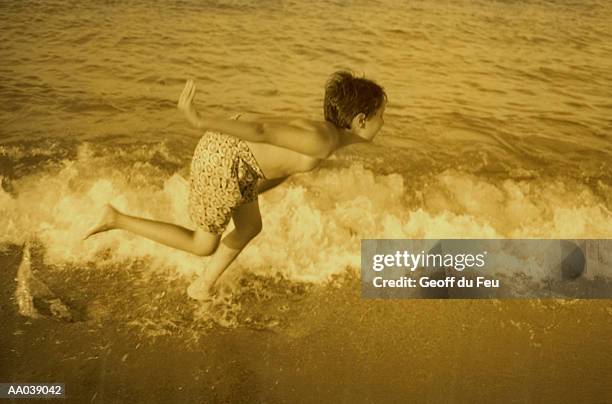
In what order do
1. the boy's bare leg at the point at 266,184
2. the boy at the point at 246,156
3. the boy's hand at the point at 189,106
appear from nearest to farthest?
the boy's hand at the point at 189,106 < the boy at the point at 246,156 < the boy's bare leg at the point at 266,184

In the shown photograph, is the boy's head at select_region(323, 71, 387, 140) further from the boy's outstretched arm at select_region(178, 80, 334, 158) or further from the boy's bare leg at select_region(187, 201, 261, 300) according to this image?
the boy's bare leg at select_region(187, 201, 261, 300)

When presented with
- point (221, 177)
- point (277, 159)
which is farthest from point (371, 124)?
point (221, 177)

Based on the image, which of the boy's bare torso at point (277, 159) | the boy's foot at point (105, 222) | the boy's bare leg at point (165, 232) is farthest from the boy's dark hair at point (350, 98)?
the boy's foot at point (105, 222)

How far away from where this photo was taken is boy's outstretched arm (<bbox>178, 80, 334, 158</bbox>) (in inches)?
68.3

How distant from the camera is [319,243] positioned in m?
3.04

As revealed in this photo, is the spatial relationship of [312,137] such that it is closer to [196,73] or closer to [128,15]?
[196,73]

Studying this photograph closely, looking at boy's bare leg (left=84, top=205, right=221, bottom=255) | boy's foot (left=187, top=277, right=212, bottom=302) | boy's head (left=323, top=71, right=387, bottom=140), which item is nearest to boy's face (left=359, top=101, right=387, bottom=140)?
boy's head (left=323, top=71, right=387, bottom=140)

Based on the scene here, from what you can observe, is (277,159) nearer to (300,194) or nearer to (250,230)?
(250,230)

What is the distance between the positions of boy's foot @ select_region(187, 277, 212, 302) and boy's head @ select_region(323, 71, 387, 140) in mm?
1070

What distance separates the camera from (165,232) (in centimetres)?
234

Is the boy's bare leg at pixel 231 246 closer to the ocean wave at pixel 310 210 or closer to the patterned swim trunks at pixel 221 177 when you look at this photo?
the patterned swim trunks at pixel 221 177

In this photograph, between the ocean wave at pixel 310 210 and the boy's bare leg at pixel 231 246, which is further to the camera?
the ocean wave at pixel 310 210

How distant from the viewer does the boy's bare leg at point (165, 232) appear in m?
2.34

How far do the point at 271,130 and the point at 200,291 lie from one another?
3.43 feet
